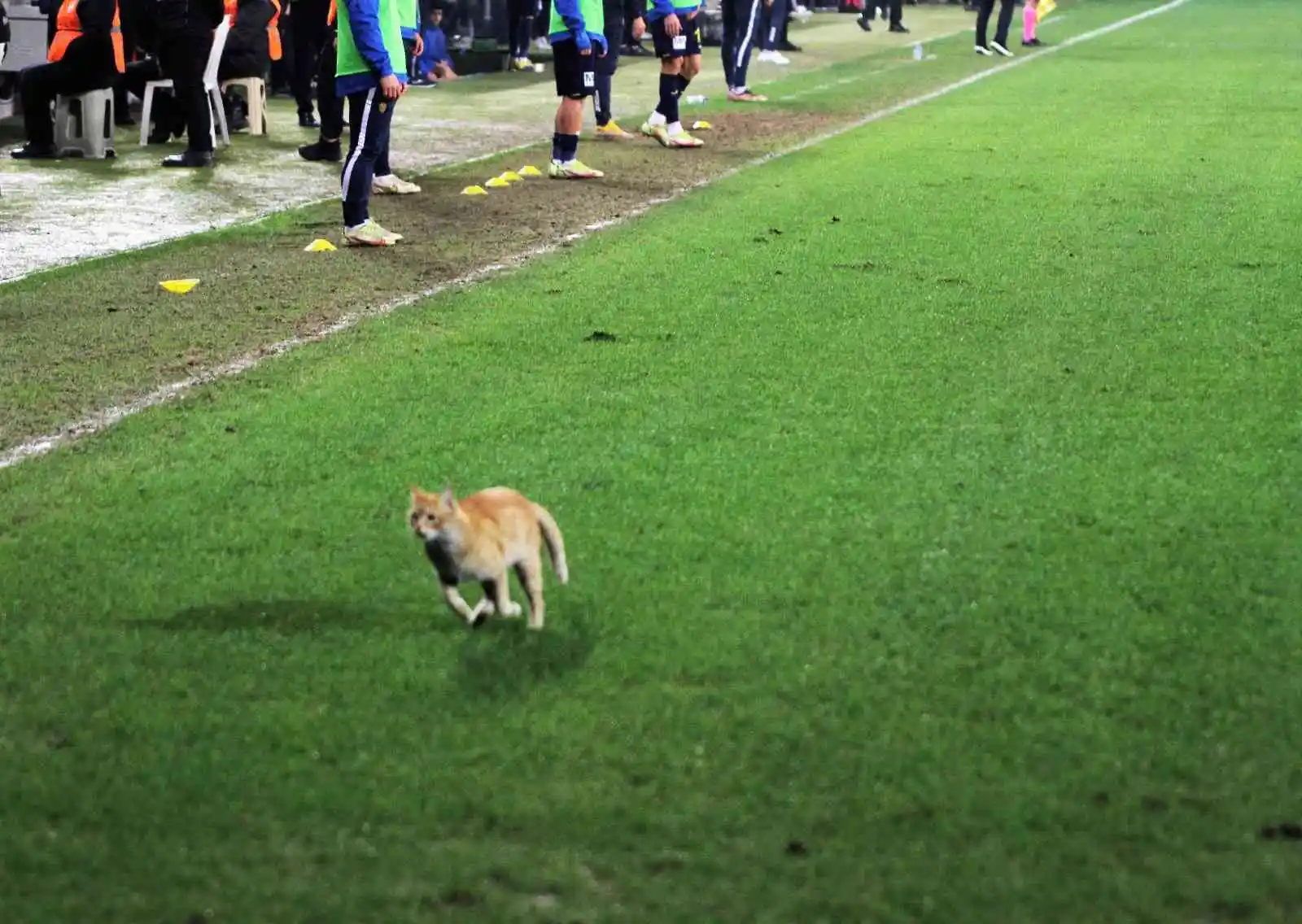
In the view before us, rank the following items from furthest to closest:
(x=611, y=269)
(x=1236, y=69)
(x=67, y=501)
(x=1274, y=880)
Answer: (x=1236, y=69)
(x=611, y=269)
(x=67, y=501)
(x=1274, y=880)

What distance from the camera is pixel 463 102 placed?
19.0 m

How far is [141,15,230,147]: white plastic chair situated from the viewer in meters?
→ 14.2

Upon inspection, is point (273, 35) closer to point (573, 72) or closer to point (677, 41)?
point (677, 41)

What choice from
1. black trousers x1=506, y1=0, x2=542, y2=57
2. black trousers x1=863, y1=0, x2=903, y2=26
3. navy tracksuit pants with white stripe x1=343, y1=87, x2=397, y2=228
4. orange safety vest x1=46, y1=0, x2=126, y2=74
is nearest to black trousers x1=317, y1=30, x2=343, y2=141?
orange safety vest x1=46, y1=0, x2=126, y2=74

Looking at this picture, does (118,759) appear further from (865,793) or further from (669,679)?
(865,793)

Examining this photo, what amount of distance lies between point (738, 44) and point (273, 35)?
4674 millimetres

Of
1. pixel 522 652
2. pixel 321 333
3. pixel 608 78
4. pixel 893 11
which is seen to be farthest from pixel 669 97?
pixel 893 11

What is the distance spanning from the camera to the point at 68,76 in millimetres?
13211

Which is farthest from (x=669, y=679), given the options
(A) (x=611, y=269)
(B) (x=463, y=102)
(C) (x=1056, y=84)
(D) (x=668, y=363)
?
(C) (x=1056, y=84)

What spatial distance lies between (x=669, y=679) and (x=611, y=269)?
5415mm

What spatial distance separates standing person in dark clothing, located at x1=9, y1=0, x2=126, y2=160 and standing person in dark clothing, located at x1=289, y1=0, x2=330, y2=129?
1.86m

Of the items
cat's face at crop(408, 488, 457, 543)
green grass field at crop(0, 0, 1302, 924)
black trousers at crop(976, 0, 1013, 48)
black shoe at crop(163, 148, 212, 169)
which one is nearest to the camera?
green grass field at crop(0, 0, 1302, 924)

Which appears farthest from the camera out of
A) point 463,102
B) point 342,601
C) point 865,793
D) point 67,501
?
point 463,102

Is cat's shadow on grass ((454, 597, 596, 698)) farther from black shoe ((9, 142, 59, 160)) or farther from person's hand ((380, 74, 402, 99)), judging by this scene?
black shoe ((9, 142, 59, 160))
